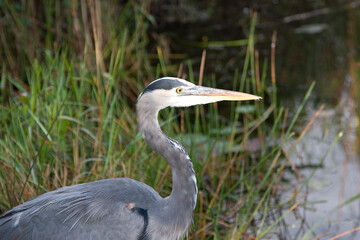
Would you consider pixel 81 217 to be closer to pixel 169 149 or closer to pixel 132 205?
pixel 132 205

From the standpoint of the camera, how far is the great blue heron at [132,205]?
9.06 ft

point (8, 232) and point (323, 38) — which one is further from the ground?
point (323, 38)

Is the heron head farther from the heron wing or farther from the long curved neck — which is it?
the heron wing

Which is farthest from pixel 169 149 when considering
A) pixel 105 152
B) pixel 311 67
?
pixel 311 67

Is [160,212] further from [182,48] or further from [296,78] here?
[182,48]

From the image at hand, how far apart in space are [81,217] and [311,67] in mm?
4651

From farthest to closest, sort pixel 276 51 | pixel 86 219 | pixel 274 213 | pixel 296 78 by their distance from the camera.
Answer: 1. pixel 276 51
2. pixel 296 78
3. pixel 274 213
4. pixel 86 219

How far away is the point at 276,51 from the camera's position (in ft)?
23.9

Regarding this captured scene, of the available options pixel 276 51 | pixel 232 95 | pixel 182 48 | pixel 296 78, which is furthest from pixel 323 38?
pixel 232 95

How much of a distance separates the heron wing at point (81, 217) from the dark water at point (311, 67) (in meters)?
1.17

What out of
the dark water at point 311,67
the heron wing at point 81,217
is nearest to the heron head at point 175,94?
the heron wing at point 81,217

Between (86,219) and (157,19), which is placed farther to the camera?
(157,19)

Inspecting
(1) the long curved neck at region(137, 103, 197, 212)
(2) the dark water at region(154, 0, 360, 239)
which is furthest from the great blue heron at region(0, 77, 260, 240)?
(2) the dark water at region(154, 0, 360, 239)

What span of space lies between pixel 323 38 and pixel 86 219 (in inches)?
217
